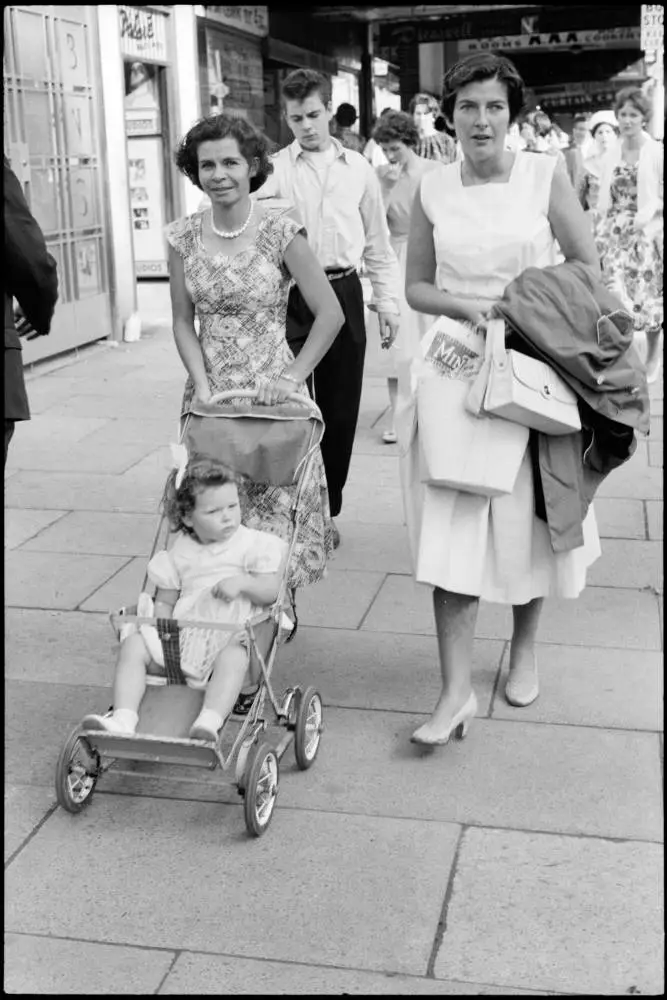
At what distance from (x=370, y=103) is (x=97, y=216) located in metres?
15.7

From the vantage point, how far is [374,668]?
4.93 metres

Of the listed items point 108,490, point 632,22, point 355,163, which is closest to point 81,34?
point 108,490

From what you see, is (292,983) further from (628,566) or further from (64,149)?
(64,149)

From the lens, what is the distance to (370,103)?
2691 cm

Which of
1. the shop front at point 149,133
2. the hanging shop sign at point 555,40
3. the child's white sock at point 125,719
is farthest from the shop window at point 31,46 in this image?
the hanging shop sign at point 555,40

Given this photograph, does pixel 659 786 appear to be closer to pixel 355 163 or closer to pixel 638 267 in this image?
pixel 355 163

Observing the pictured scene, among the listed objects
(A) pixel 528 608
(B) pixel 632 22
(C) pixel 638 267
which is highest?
(B) pixel 632 22

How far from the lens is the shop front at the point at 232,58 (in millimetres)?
16344

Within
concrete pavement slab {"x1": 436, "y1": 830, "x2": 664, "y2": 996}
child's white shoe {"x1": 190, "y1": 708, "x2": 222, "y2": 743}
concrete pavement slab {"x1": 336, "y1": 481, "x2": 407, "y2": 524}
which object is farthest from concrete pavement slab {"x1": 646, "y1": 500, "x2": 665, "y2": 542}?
child's white shoe {"x1": 190, "y1": 708, "x2": 222, "y2": 743}

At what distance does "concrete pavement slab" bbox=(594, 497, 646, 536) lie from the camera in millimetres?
6703

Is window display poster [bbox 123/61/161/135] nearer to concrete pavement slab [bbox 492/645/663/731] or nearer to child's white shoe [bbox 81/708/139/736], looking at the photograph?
concrete pavement slab [bbox 492/645/663/731]

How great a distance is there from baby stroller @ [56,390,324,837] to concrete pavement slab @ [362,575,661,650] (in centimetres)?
105

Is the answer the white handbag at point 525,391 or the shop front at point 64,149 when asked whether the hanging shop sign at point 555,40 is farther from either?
the white handbag at point 525,391

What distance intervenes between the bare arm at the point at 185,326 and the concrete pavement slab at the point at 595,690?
1495 millimetres
